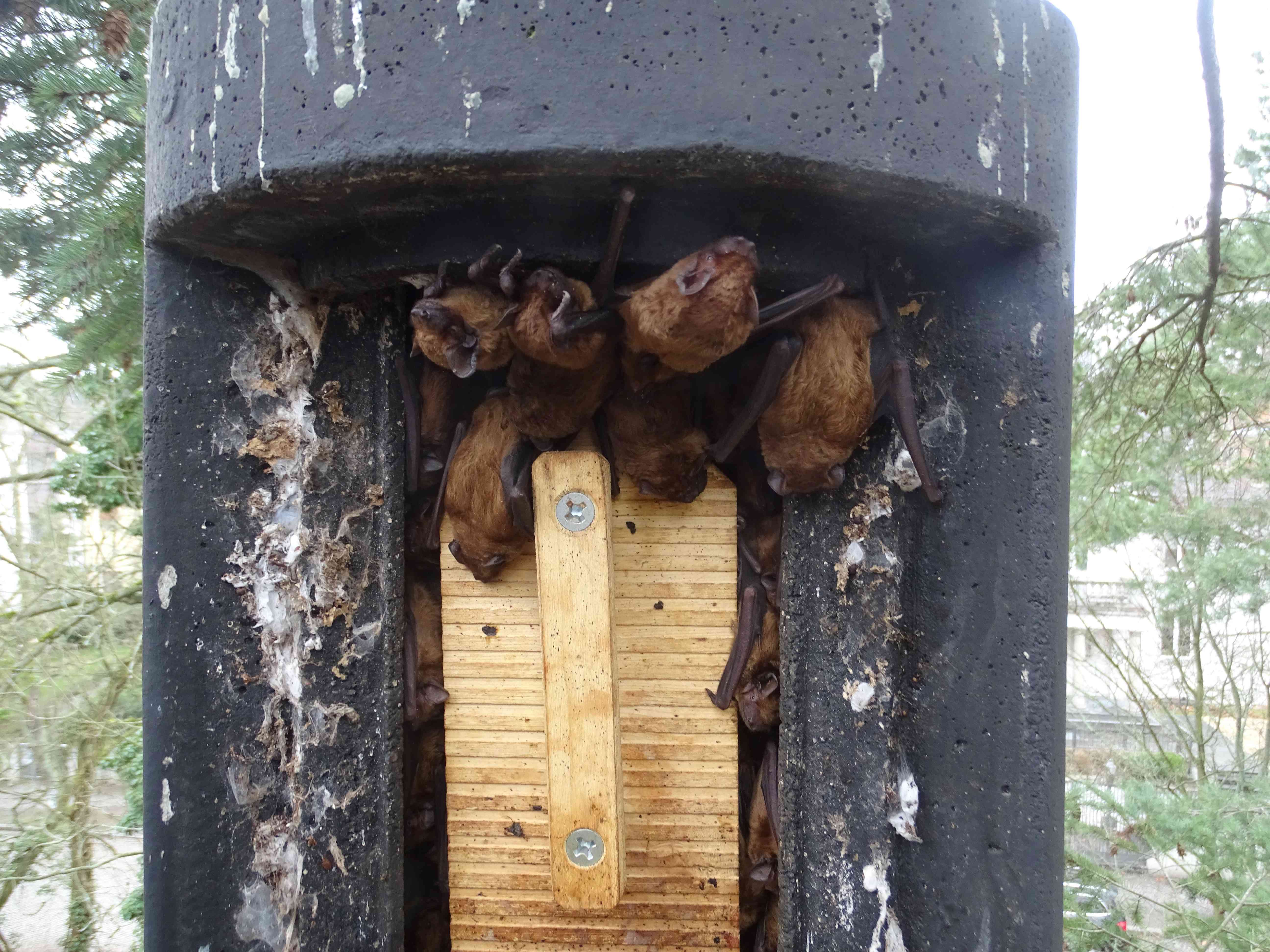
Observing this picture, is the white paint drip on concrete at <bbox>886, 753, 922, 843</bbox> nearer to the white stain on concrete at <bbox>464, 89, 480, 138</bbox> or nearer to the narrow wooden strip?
the narrow wooden strip

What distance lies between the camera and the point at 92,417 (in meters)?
4.70

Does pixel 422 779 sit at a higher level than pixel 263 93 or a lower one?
lower

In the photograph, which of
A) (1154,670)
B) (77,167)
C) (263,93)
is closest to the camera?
(263,93)

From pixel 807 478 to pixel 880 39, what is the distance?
86 cm

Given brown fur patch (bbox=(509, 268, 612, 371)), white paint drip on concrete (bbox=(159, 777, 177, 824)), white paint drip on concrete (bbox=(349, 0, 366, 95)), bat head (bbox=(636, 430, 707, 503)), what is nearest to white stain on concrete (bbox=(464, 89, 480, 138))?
white paint drip on concrete (bbox=(349, 0, 366, 95))

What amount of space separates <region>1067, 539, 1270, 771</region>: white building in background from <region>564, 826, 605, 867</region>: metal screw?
5.43m

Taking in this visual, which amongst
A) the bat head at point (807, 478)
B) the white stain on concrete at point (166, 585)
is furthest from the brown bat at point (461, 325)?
the white stain on concrete at point (166, 585)

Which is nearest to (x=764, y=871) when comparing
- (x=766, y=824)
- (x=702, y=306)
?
(x=766, y=824)

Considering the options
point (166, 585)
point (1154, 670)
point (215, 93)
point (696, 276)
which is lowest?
point (1154, 670)

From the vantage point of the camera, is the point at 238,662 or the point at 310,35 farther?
the point at 238,662

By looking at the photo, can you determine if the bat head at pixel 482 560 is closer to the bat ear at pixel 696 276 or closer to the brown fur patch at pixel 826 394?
the brown fur patch at pixel 826 394

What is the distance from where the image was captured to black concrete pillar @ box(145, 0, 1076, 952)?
1.34m

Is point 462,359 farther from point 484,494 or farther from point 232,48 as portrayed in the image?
point 232,48

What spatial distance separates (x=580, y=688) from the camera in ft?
5.68
